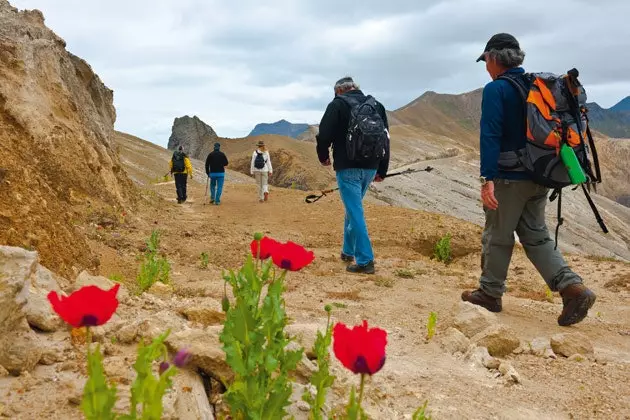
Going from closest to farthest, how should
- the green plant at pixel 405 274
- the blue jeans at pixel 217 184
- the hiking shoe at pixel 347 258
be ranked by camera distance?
1. the green plant at pixel 405 274
2. the hiking shoe at pixel 347 258
3. the blue jeans at pixel 217 184

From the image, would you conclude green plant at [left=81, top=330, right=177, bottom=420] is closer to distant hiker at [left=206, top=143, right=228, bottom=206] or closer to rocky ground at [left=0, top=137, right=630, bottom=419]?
rocky ground at [left=0, top=137, right=630, bottom=419]

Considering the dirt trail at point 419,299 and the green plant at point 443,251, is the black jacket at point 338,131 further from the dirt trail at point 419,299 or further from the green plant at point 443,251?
the green plant at point 443,251

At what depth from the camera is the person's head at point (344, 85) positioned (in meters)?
5.96

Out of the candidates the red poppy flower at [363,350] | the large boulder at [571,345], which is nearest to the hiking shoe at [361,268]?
the large boulder at [571,345]

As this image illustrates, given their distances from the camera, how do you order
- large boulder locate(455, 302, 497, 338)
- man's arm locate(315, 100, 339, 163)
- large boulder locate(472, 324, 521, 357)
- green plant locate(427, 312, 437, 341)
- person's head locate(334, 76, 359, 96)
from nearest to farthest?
large boulder locate(472, 324, 521, 357) → green plant locate(427, 312, 437, 341) → large boulder locate(455, 302, 497, 338) → man's arm locate(315, 100, 339, 163) → person's head locate(334, 76, 359, 96)

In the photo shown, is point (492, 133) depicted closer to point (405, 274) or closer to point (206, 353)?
point (405, 274)

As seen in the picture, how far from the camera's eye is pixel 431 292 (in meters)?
5.55

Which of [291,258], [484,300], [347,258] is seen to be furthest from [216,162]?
[291,258]

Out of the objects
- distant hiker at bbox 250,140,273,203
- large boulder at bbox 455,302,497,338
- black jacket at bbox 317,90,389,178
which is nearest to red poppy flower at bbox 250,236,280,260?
large boulder at bbox 455,302,497,338

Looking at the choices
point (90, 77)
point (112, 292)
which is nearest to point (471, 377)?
point (112, 292)

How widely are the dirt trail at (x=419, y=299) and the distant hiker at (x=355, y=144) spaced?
0.59 meters

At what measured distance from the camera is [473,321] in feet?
12.3

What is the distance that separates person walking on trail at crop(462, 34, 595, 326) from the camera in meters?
4.11

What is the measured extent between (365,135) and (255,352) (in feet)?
13.2
